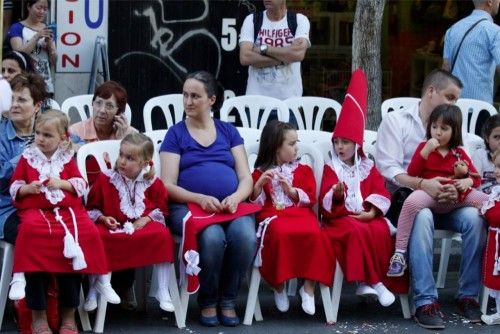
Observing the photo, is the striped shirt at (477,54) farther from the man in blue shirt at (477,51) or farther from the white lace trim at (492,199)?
the white lace trim at (492,199)

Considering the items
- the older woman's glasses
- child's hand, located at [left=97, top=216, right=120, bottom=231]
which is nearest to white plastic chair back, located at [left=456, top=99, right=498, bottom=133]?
the older woman's glasses

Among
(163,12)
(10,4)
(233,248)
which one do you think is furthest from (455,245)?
(10,4)

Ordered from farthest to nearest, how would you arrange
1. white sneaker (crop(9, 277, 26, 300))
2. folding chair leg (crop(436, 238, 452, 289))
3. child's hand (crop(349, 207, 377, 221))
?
folding chair leg (crop(436, 238, 452, 289))
child's hand (crop(349, 207, 377, 221))
white sneaker (crop(9, 277, 26, 300))

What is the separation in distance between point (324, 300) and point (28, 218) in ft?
5.94

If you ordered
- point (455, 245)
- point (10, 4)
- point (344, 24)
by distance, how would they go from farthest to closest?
point (344, 24)
point (10, 4)
point (455, 245)

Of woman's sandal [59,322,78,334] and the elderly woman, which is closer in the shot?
woman's sandal [59,322,78,334]

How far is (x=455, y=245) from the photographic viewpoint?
9.54m

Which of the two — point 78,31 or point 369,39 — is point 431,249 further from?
point 78,31

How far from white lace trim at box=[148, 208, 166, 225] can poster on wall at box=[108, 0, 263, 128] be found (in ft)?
11.0

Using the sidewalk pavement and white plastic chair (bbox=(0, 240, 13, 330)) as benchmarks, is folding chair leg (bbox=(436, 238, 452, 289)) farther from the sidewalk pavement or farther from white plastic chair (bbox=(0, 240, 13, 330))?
white plastic chair (bbox=(0, 240, 13, 330))

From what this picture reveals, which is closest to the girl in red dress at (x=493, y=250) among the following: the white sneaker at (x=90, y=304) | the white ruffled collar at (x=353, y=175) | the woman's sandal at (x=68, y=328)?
the white ruffled collar at (x=353, y=175)

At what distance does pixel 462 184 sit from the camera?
793cm

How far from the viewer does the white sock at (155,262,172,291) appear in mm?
7590

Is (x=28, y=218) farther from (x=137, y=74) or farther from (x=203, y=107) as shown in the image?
(x=137, y=74)
